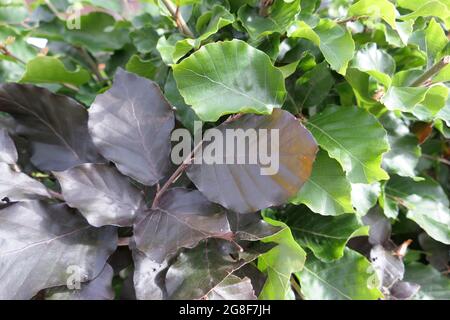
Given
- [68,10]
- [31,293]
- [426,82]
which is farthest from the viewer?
[68,10]

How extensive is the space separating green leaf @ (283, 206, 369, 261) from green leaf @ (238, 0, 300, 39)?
233 mm

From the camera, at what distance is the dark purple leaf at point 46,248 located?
430 millimetres

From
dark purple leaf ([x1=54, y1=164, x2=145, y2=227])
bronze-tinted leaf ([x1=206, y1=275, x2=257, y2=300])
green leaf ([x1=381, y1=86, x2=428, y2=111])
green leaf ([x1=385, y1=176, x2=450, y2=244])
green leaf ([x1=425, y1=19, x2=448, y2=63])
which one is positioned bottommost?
green leaf ([x1=385, y1=176, x2=450, y2=244])

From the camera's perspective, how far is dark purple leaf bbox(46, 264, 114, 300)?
46cm

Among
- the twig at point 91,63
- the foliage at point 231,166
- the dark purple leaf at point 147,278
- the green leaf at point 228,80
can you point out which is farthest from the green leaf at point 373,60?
the twig at point 91,63

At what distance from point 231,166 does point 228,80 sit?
0.32 ft

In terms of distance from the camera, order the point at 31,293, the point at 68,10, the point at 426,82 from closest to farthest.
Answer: the point at 31,293 < the point at 426,82 < the point at 68,10

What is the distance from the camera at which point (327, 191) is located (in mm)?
493

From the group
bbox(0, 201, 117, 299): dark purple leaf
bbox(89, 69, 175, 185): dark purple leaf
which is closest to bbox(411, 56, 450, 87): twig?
bbox(89, 69, 175, 185): dark purple leaf

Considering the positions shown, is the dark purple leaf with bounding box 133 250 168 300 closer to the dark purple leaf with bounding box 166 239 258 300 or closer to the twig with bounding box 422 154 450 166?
the dark purple leaf with bounding box 166 239 258 300

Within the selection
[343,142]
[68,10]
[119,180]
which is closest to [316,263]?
[343,142]

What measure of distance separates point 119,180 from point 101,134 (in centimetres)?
5

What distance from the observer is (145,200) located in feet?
1.71
